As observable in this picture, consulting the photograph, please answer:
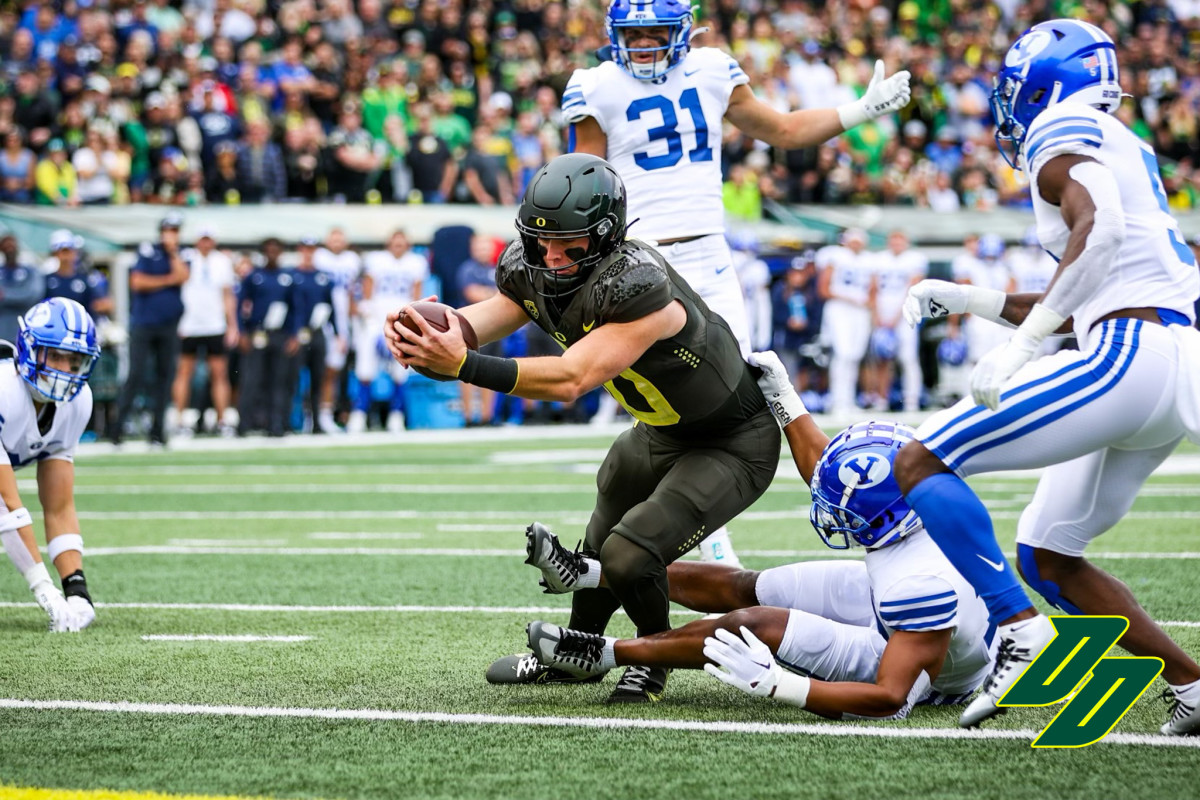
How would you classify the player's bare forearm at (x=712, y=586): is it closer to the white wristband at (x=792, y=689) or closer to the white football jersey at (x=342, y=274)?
the white wristband at (x=792, y=689)

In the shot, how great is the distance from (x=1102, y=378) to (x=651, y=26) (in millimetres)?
2621

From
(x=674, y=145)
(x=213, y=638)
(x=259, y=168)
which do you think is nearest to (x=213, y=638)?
(x=213, y=638)

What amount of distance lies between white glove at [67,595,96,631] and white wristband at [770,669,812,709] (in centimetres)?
274

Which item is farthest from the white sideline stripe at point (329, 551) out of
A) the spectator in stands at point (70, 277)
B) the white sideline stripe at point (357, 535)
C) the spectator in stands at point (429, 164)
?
the spectator in stands at point (429, 164)

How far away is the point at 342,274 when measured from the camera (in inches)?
593

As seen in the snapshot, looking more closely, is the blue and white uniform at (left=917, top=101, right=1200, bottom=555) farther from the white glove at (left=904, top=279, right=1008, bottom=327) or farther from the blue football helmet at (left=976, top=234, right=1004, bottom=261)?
the blue football helmet at (left=976, top=234, right=1004, bottom=261)

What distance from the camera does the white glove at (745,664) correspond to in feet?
12.0

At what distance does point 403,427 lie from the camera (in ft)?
52.4

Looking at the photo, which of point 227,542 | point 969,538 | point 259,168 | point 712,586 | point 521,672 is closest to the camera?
point 969,538

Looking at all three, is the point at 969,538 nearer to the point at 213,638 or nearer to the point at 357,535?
the point at 213,638

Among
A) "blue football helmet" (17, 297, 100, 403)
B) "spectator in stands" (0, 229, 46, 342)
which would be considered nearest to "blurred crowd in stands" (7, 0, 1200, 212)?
"spectator in stands" (0, 229, 46, 342)

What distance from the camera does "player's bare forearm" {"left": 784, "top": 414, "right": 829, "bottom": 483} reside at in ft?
14.6

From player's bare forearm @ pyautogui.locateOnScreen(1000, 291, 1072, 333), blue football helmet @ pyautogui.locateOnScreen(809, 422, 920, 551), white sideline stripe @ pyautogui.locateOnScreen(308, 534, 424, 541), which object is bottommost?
white sideline stripe @ pyautogui.locateOnScreen(308, 534, 424, 541)

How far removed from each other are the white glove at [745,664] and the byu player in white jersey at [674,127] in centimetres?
214
